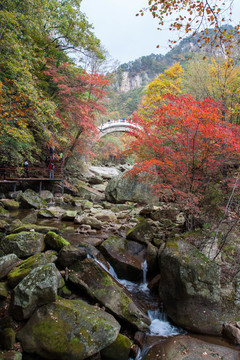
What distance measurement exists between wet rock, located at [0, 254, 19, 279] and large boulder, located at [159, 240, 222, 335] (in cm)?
299

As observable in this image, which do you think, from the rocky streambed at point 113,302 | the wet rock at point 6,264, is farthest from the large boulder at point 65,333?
the wet rock at point 6,264

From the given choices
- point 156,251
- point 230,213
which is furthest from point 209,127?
point 156,251

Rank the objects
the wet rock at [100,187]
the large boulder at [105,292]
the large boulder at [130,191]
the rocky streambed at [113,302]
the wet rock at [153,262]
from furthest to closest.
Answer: the wet rock at [100,187] < the large boulder at [130,191] < the wet rock at [153,262] < the large boulder at [105,292] < the rocky streambed at [113,302]

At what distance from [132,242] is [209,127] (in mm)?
3699

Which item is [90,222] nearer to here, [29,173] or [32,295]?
[32,295]

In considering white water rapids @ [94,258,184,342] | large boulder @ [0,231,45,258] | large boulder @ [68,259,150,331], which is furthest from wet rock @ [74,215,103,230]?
large boulder @ [68,259,150,331]

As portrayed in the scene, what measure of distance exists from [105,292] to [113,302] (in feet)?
0.77

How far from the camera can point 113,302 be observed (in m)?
3.64

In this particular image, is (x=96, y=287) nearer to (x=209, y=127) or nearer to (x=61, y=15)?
(x=209, y=127)

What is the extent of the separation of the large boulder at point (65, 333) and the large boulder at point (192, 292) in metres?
1.44

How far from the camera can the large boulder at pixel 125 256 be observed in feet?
16.6

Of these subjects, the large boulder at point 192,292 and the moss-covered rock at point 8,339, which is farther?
the large boulder at point 192,292

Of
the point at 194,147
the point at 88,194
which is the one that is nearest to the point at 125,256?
the point at 194,147

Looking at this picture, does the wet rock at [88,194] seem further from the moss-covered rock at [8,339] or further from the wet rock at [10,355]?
the wet rock at [10,355]
